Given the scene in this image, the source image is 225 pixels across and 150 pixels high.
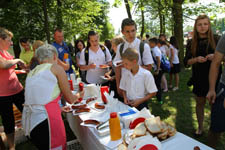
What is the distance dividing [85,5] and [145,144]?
33.6ft

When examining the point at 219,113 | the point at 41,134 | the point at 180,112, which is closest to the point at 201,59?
the point at 219,113

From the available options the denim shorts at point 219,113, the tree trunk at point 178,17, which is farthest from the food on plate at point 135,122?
the tree trunk at point 178,17

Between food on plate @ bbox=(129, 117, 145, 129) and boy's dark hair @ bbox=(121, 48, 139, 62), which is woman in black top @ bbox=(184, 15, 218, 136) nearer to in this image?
boy's dark hair @ bbox=(121, 48, 139, 62)

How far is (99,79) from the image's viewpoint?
325cm

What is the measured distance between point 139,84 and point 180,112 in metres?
2.08

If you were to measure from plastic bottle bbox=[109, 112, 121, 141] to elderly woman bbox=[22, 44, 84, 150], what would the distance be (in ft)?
1.89

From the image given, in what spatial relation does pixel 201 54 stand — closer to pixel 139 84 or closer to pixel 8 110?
pixel 139 84

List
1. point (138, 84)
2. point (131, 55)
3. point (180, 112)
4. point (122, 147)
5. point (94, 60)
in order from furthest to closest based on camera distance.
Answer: point (180, 112), point (94, 60), point (138, 84), point (131, 55), point (122, 147)

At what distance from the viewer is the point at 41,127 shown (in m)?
1.58

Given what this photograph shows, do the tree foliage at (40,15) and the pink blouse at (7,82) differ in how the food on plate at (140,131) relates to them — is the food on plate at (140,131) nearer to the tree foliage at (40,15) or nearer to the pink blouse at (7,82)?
the pink blouse at (7,82)

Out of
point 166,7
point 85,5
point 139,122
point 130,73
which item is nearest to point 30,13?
point 85,5

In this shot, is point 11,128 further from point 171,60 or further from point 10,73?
point 171,60

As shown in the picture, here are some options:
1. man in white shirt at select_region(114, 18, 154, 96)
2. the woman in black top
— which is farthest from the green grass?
man in white shirt at select_region(114, 18, 154, 96)

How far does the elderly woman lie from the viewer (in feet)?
5.13
